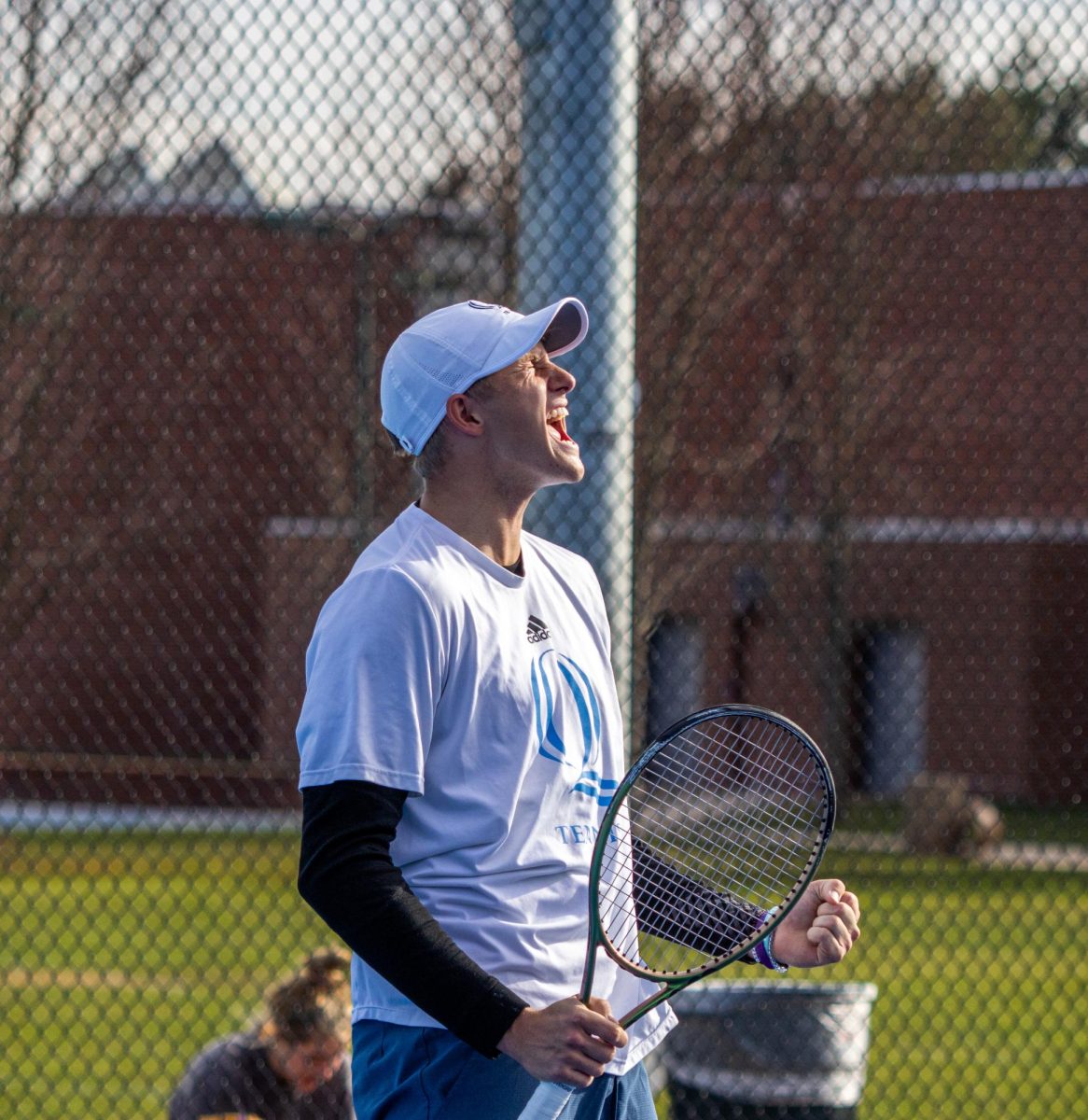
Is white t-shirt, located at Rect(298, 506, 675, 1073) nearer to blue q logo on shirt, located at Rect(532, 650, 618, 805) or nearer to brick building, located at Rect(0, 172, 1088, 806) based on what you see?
blue q logo on shirt, located at Rect(532, 650, 618, 805)

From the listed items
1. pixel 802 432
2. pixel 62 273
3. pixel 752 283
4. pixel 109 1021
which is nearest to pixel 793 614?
pixel 802 432

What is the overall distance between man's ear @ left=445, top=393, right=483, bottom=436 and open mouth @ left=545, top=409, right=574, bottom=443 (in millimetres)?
102

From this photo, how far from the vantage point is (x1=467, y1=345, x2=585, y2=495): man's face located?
7.16ft

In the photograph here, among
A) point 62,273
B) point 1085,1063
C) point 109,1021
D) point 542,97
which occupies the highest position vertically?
point 542,97

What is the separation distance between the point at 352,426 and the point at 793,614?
984 cm

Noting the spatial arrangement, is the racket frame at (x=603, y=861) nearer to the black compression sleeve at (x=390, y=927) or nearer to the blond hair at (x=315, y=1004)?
the black compression sleeve at (x=390, y=927)

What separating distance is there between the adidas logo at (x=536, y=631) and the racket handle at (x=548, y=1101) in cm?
56

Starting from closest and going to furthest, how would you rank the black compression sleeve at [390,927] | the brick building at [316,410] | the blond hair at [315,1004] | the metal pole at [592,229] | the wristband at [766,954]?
the black compression sleeve at [390,927]
the wristband at [766,954]
the metal pole at [592,229]
the blond hair at [315,1004]
the brick building at [316,410]

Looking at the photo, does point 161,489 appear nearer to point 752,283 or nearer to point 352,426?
point 352,426

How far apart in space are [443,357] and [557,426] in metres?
0.21

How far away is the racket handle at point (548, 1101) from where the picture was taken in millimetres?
1946

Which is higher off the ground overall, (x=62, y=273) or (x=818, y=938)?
(x=818, y=938)

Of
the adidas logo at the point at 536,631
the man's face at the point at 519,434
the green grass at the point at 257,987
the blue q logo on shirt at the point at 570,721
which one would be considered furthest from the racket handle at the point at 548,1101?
the green grass at the point at 257,987

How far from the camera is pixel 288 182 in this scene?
4324mm
